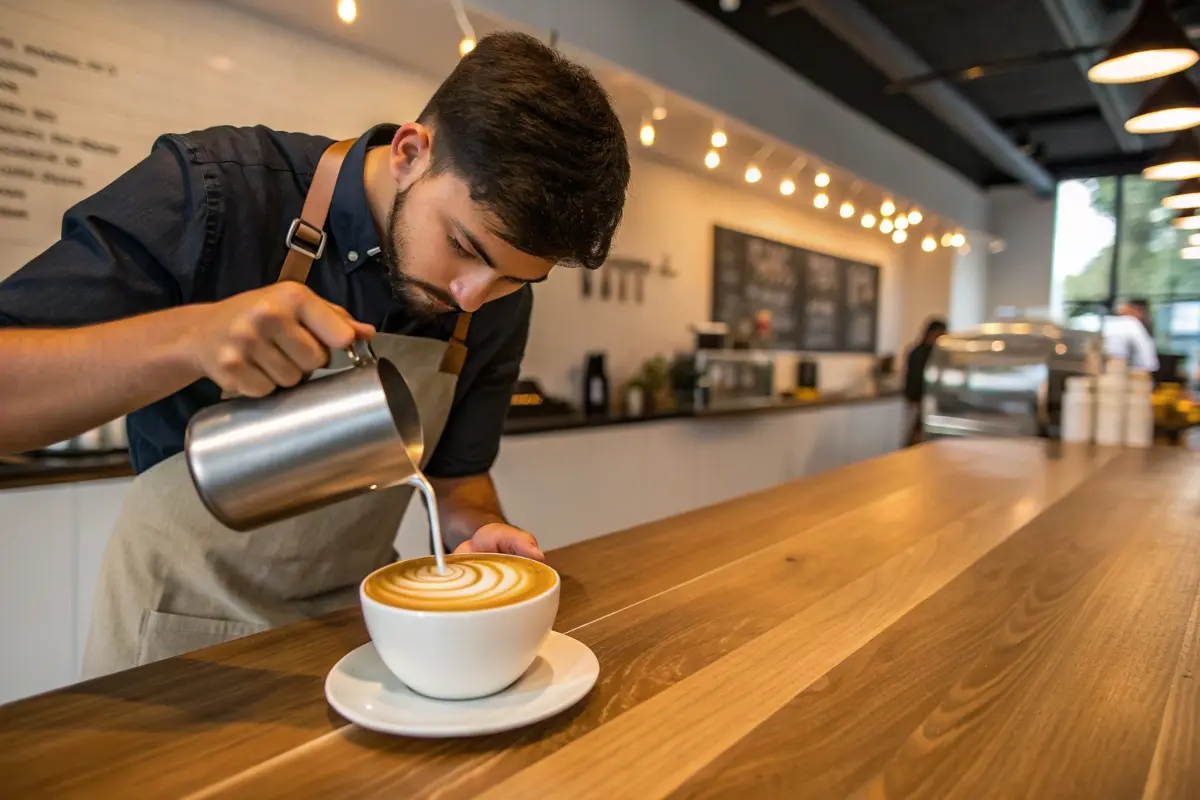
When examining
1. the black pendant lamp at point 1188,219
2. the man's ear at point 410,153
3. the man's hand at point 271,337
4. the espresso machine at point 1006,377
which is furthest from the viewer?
the black pendant lamp at point 1188,219

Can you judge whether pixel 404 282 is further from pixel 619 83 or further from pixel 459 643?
pixel 619 83

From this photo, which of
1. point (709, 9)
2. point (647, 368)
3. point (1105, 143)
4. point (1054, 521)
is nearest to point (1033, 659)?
point (1054, 521)

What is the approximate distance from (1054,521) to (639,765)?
112cm

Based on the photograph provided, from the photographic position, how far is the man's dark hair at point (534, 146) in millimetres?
845

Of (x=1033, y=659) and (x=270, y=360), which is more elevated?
(x=270, y=360)

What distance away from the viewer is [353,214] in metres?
1.05

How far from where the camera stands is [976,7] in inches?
180

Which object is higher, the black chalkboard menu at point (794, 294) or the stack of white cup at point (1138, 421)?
the black chalkboard menu at point (794, 294)

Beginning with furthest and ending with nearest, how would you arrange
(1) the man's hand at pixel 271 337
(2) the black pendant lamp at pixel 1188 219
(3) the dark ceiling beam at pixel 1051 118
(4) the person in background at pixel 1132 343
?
(3) the dark ceiling beam at pixel 1051 118 → (4) the person in background at pixel 1132 343 → (2) the black pendant lamp at pixel 1188 219 → (1) the man's hand at pixel 271 337

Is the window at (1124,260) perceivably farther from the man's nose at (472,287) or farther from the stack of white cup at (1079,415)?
the man's nose at (472,287)

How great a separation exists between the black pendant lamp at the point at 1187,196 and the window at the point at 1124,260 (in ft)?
12.6

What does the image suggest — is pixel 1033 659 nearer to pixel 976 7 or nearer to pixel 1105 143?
pixel 976 7

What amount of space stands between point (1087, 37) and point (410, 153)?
521cm

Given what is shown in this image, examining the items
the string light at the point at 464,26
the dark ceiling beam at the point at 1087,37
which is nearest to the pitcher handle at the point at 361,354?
the string light at the point at 464,26
